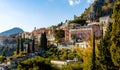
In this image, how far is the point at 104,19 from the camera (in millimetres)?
92188

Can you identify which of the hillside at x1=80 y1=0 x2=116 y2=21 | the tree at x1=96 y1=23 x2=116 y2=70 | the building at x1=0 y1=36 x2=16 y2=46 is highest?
the hillside at x1=80 y1=0 x2=116 y2=21

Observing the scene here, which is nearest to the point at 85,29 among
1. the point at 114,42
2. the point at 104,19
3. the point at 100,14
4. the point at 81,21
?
the point at 104,19

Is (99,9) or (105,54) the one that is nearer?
(105,54)

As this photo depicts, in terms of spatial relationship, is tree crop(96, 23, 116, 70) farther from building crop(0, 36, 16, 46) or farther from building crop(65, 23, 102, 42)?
building crop(0, 36, 16, 46)

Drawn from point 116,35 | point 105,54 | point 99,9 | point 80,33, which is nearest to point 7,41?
point 99,9

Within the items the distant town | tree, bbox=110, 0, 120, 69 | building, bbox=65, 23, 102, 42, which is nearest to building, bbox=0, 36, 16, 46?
the distant town

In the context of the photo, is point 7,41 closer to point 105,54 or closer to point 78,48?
point 78,48

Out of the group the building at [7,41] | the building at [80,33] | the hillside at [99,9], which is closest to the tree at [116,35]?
the building at [80,33]

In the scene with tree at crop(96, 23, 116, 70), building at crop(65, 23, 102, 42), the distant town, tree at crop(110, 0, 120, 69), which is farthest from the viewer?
building at crop(65, 23, 102, 42)

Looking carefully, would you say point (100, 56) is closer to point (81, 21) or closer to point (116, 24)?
point (116, 24)

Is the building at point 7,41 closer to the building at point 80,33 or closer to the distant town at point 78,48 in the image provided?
the distant town at point 78,48

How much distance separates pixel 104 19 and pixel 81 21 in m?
18.9

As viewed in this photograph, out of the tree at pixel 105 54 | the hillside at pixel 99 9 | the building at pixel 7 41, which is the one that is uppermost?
the hillside at pixel 99 9

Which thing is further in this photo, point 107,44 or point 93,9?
point 93,9
